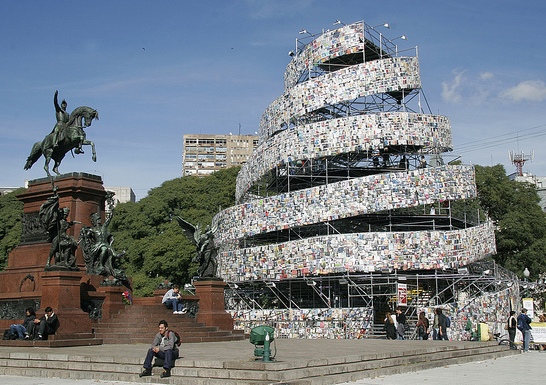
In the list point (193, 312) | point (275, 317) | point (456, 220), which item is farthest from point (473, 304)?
A: point (193, 312)

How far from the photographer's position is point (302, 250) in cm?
3947

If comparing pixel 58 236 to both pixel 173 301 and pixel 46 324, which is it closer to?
pixel 46 324

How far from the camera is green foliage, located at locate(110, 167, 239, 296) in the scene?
4688 cm

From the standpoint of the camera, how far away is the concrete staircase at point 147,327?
20328 millimetres

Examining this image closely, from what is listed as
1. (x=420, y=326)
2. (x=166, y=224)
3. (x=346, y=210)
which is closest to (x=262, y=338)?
(x=420, y=326)

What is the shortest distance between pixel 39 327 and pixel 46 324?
0.22 m

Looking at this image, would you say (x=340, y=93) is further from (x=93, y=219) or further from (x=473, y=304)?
(x=93, y=219)

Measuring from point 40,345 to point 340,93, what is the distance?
28.1 meters

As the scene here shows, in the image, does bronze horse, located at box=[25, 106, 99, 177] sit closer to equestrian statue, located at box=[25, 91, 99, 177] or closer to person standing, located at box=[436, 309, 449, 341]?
equestrian statue, located at box=[25, 91, 99, 177]

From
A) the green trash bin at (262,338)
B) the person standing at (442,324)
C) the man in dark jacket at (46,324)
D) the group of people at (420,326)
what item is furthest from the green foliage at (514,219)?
the green trash bin at (262,338)

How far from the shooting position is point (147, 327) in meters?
21.1

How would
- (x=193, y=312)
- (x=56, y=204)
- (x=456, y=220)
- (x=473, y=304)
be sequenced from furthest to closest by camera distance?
(x=456, y=220) < (x=473, y=304) < (x=193, y=312) < (x=56, y=204)

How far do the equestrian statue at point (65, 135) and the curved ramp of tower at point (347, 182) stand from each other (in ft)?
60.0

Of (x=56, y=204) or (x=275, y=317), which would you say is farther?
(x=275, y=317)
